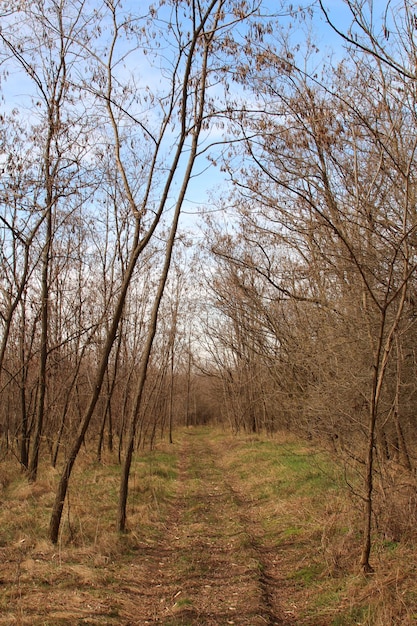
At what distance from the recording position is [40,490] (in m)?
9.52

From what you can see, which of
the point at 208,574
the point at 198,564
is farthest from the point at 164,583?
the point at 198,564

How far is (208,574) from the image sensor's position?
535 cm

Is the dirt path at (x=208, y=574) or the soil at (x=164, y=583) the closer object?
the soil at (x=164, y=583)

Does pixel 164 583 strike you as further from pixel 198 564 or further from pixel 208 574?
pixel 198 564

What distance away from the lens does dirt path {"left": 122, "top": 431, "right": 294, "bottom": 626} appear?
428 centimetres

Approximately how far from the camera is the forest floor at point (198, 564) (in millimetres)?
4168

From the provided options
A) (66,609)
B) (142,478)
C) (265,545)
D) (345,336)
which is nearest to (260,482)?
(142,478)

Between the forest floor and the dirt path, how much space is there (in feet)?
0.05

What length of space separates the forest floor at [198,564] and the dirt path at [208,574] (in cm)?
2

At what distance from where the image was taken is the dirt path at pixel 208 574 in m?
4.28

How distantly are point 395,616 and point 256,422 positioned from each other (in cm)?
2472

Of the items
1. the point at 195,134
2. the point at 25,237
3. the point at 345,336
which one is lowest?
the point at 345,336

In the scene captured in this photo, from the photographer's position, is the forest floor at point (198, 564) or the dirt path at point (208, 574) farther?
the dirt path at point (208, 574)

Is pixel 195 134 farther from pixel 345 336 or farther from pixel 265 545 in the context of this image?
pixel 265 545
